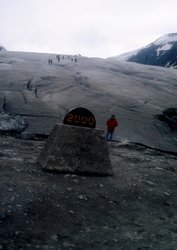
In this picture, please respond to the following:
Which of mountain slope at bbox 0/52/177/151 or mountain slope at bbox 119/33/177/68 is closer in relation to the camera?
mountain slope at bbox 0/52/177/151

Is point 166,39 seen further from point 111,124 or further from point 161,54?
point 111,124

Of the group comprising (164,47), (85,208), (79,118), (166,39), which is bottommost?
(85,208)

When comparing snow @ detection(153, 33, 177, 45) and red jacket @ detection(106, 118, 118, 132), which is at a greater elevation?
snow @ detection(153, 33, 177, 45)

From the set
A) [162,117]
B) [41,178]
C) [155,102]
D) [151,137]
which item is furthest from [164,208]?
[155,102]

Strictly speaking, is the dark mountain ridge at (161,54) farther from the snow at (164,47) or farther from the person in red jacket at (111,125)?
the person in red jacket at (111,125)

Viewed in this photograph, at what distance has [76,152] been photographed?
29.4 ft

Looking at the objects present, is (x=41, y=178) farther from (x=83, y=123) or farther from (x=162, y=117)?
(x=162, y=117)

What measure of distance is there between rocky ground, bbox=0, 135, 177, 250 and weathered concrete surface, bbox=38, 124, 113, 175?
9.7 inches

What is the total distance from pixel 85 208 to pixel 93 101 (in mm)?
13407

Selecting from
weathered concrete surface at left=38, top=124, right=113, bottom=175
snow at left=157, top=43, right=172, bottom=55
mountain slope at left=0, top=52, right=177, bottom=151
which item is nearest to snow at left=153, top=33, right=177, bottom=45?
snow at left=157, top=43, right=172, bottom=55

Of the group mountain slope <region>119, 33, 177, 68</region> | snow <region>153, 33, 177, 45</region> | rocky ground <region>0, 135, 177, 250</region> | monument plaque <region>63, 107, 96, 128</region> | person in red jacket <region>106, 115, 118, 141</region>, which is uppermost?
snow <region>153, 33, 177, 45</region>

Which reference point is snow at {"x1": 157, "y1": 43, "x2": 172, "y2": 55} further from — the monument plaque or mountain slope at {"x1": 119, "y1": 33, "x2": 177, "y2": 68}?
the monument plaque

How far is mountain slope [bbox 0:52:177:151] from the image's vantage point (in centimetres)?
1533

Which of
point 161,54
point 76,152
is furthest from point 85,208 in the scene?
point 161,54
